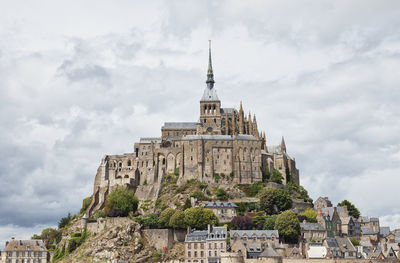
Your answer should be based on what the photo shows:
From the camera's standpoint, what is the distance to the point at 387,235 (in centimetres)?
9069

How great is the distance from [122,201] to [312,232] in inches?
1335

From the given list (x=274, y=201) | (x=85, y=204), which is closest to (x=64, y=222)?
(x=85, y=204)

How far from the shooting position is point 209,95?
116 metres

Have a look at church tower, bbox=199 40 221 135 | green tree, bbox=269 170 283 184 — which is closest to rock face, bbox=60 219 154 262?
green tree, bbox=269 170 283 184

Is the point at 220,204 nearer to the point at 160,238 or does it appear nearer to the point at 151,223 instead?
the point at 151,223

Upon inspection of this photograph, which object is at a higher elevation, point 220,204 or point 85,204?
point 85,204

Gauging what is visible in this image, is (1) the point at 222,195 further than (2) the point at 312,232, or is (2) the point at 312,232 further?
(1) the point at 222,195

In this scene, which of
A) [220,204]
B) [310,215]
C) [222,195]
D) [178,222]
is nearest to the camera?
[178,222]

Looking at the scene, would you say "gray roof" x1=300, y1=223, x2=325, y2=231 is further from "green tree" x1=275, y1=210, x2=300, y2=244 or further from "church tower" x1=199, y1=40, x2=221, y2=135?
"church tower" x1=199, y1=40, x2=221, y2=135

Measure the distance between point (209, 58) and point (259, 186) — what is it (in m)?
36.4

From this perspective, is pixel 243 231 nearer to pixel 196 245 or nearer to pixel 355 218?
pixel 196 245

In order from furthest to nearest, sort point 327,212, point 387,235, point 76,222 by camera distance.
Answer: point 76,222 → point 387,235 → point 327,212

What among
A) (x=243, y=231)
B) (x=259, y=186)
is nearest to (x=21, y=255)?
(x=243, y=231)

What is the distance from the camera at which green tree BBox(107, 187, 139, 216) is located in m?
94.8
